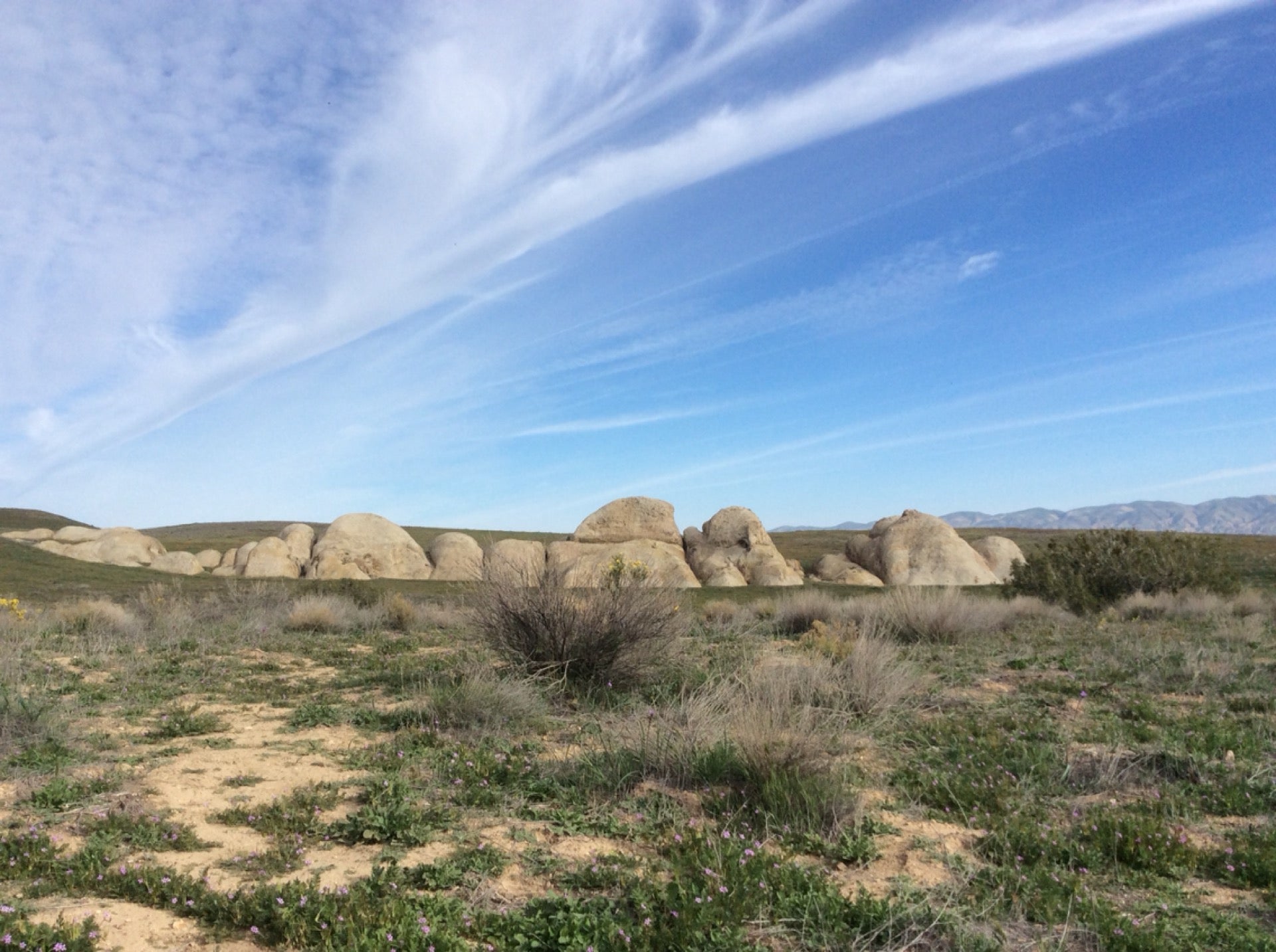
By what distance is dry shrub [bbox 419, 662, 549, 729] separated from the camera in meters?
6.67

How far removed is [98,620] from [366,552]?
22.9m

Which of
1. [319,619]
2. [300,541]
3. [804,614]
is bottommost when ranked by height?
[804,614]

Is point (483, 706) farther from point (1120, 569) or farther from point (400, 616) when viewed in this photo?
point (1120, 569)

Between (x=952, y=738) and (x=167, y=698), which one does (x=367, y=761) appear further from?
(x=952, y=738)

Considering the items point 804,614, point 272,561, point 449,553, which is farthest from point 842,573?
point 272,561

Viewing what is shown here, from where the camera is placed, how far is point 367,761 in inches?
225

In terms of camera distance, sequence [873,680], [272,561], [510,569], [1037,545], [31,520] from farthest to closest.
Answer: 1. [31,520]
2. [272,561]
3. [1037,545]
4. [510,569]
5. [873,680]

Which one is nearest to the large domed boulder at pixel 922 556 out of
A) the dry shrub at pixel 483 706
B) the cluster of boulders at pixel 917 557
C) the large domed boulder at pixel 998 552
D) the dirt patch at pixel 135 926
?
the cluster of boulders at pixel 917 557

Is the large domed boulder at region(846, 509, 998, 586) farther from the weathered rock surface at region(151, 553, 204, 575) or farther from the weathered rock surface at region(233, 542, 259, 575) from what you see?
the weathered rock surface at region(151, 553, 204, 575)

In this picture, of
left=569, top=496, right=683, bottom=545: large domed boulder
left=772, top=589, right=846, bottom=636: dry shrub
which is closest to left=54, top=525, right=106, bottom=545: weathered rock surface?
left=569, top=496, right=683, bottom=545: large domed boulder

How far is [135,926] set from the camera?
3398 millimetres

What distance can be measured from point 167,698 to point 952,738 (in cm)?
707

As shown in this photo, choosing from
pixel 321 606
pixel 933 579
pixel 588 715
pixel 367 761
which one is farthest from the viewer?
pixel 933 579

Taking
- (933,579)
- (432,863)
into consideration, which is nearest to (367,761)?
(432,863)
